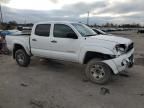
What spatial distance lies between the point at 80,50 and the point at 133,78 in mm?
2170

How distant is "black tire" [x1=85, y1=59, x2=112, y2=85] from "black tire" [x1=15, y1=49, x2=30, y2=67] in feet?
10.7

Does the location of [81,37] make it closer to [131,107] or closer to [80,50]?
[80,50]

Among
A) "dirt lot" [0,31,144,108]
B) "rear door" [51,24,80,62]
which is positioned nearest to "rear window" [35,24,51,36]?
"rear door" [51,24,80,62]

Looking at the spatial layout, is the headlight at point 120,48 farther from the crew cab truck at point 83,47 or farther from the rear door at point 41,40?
the rear door at point 41,40

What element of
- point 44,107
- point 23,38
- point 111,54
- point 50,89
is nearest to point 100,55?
point 111,54

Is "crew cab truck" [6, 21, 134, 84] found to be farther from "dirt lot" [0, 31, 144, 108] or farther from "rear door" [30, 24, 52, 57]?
Answer: "dirt lot" [0, 31, 144, 108]

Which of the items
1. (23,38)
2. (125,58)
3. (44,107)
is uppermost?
(23,38)

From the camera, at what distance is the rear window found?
7252mm

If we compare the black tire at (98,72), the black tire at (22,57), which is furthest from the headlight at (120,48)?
the black tire at (22,57)

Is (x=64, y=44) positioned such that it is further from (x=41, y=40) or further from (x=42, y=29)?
(x=42, y=29)

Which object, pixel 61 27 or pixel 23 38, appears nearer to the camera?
pixel 61 27

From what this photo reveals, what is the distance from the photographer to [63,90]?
5426 millimetres

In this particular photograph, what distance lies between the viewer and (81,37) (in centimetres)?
622

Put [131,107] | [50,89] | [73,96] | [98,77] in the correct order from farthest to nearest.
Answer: [98,77] < [50,89] < [73,96] < [131,107]
